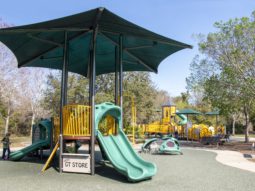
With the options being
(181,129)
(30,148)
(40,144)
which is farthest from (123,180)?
(181,129)

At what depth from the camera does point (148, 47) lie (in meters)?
12.1

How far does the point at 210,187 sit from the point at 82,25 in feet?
19.8

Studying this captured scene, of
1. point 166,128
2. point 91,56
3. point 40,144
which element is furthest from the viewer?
point 166,128

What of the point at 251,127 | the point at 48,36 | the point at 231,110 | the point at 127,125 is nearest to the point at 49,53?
the point at 48,36

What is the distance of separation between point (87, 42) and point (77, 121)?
151 inches

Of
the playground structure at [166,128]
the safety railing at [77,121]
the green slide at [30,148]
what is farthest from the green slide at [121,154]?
the playground structure at [166,128]

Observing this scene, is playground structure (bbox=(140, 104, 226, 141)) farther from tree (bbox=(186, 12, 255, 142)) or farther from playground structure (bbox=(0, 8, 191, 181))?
playground structure (bbox=(0, 8, 191, 181))

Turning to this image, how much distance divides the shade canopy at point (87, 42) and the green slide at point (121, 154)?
2755mm

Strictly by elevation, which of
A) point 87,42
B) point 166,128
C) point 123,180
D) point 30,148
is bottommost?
point 123,180

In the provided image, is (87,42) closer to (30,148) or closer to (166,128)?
(30,148)

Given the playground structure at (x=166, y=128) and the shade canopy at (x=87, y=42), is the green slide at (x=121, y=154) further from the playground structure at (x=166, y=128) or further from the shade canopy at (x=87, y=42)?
the playground structure at (x=166, y=128)

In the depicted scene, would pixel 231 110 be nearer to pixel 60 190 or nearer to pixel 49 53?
pixel 49 53

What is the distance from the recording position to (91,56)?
11.1 meters

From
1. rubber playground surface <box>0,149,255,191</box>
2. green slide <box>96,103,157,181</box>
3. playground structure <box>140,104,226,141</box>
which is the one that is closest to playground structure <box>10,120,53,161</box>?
rubber playground surface <box>0,149,255,191</box>
